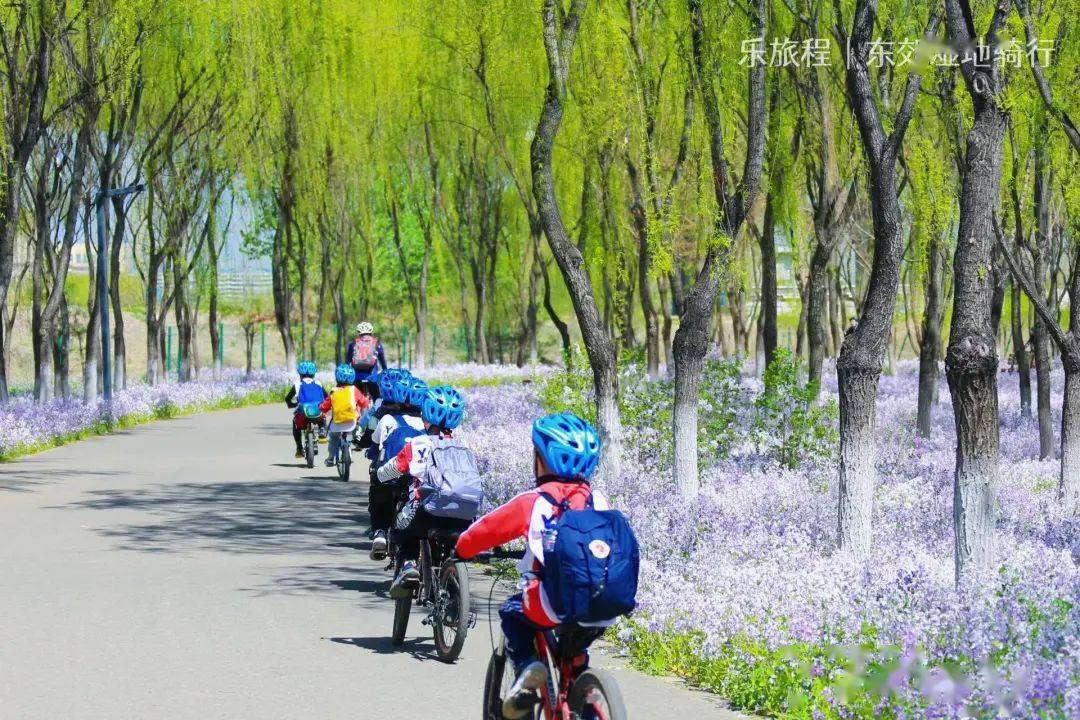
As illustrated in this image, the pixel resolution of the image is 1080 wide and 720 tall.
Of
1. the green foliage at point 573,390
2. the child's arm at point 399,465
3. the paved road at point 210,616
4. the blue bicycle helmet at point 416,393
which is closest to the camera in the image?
the paved road at point 210,616

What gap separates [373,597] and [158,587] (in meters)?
1.57

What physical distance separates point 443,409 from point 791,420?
8.42 m

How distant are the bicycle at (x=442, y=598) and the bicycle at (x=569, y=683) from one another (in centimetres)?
202

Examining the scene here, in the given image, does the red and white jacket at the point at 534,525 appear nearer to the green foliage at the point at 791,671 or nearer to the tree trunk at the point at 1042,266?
the green foliage at the point at 791,671

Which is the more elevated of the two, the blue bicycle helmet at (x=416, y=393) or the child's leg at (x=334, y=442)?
the blue bicycle helmet at (x=416, y=393)

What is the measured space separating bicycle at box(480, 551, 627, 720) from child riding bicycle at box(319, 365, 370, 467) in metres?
12.1

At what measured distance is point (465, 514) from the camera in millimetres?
7832

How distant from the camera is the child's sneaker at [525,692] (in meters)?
4.99

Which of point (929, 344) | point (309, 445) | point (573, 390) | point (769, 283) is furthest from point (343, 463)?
point (929, 344)

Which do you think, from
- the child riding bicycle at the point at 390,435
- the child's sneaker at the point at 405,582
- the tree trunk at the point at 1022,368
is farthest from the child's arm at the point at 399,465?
the tree trunk at the point at 1022,368

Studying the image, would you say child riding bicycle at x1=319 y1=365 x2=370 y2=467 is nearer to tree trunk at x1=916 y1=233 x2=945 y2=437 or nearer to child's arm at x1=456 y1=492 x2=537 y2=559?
tree trunk at x1=916 y1=233 x2=945 y2=437

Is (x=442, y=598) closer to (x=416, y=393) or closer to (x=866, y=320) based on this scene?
(x=416, y=393)

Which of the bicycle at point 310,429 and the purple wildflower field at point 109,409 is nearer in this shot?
the bicycle at point 310,429

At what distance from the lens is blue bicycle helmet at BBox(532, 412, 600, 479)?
5027 millimetres
